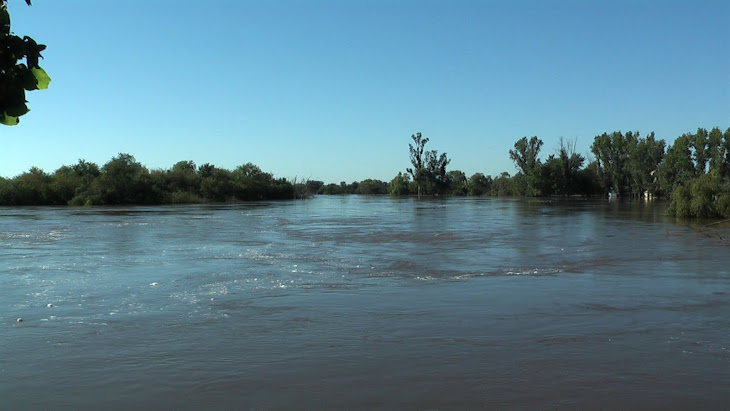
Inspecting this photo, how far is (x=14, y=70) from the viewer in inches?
112

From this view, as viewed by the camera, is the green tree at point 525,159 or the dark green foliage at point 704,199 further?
the green tree at point 525,159

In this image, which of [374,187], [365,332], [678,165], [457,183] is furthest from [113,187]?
[374,187]

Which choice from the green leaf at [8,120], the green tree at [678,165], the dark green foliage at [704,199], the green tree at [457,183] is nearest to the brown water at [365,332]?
the green leaf at [8,120]

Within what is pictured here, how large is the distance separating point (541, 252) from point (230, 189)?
7079 centimetres

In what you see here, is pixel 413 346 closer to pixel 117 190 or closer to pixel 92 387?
pixel 92 387

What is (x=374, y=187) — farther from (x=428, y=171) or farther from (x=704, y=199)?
(x=704, y=199)

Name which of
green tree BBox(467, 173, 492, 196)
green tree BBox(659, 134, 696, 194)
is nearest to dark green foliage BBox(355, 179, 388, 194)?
green tree BBox(467, 173, 492, 196)

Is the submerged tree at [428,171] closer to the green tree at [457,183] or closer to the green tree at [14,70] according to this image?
the green tree at [457,183]

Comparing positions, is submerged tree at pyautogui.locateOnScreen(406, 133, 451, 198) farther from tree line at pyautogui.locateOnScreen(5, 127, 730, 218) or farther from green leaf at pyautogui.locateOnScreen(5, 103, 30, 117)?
green leaf at pyautogui.locateOnScreen(5, 103, 30, 117)

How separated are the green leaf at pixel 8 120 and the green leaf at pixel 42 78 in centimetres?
21

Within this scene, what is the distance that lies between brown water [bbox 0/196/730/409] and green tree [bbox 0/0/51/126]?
2.93m

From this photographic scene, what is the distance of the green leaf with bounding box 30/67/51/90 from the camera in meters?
2.99

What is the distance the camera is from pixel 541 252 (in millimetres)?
16031

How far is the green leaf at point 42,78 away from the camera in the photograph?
9.80ft
